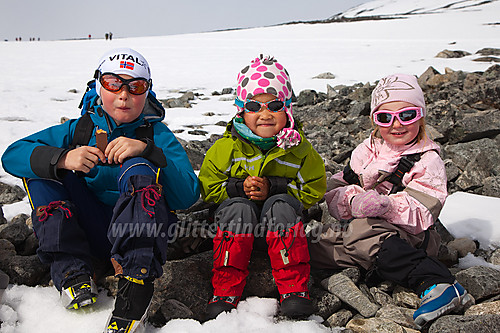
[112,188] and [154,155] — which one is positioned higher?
[154,155]

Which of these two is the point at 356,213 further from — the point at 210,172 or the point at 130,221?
the point at 130,221

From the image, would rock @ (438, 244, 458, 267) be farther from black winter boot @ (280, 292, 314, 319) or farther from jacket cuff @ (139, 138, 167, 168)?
jacket cuff @ (139, 138, 167, 168)

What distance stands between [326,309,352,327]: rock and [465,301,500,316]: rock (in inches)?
28.0

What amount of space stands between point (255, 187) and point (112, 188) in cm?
97

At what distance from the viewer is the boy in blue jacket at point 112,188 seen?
7.46 feet

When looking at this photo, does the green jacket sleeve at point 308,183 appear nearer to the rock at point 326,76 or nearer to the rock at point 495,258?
the rock at point 495,258

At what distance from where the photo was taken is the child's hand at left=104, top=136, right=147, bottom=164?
246cm

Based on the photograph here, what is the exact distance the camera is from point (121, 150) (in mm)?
2465

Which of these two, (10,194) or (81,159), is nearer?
(81,159)

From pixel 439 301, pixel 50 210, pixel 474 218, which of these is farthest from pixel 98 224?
pixel 474 218

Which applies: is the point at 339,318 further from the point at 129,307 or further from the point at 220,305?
the point at 129,307

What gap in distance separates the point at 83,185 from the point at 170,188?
628mm

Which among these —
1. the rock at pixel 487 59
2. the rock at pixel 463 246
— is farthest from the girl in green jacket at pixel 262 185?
the rock at pixel 487 59

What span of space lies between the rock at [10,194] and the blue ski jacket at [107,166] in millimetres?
1811
